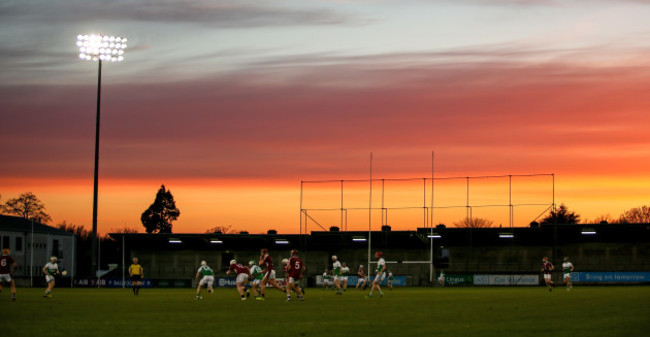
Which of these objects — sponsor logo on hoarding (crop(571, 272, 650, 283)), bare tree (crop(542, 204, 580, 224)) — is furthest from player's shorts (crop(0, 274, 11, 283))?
bare tree (crop(542, 204, 580, 224))

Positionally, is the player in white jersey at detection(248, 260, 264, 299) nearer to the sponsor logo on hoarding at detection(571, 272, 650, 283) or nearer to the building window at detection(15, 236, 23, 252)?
the sponsor logo on hoarding at detection(571, 272, 650, 283)

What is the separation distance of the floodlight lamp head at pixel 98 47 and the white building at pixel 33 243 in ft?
101

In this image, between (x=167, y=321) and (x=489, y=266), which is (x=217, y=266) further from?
(x=167, y=321)

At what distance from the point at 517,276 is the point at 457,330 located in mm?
53299

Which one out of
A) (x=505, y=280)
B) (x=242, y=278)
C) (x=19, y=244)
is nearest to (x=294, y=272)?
(x=242, y=278)

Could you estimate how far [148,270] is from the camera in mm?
93938

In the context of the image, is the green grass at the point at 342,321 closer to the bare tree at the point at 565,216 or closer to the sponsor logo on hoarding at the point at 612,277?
the sponsor logo on hoarding at the point at 612,277

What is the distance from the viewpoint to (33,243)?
381ft

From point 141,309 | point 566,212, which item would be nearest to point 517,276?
point 141,309

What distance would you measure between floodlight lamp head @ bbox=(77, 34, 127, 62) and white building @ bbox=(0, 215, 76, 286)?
101ft

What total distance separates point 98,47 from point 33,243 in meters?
50.3

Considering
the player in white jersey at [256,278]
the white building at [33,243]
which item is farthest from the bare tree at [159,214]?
the player in white jersey at [256,278]

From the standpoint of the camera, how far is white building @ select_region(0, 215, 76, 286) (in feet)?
354

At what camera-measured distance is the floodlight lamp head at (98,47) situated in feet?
240
